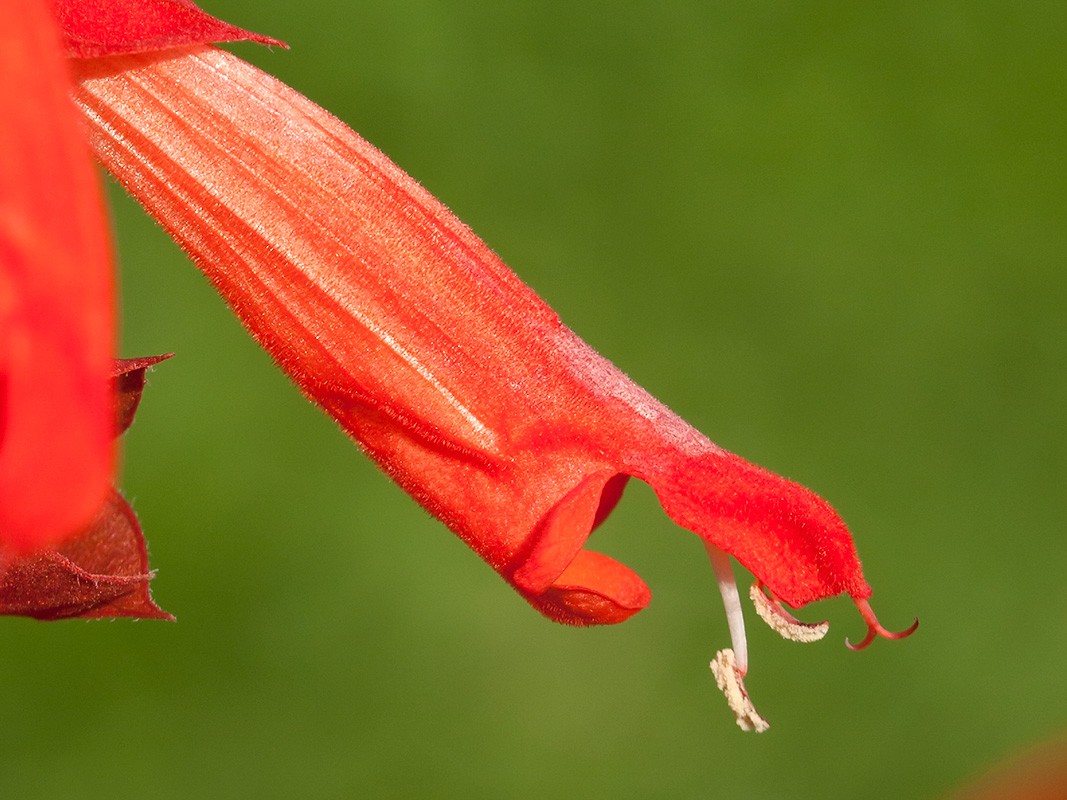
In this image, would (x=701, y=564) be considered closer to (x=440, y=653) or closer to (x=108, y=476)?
(x=440, y=653)

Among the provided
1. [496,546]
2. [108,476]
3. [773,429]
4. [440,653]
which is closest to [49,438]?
[108,476]

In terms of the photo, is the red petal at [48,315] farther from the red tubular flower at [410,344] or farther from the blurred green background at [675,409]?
the blurred green background at [675,409]

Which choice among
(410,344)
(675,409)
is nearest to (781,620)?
(410,344)

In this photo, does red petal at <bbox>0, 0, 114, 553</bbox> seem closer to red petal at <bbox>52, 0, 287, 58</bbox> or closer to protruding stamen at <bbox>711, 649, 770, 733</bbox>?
red petal at <bbox>52, 0, 287, 58</bbox>

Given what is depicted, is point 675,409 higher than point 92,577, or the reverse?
point 92,577

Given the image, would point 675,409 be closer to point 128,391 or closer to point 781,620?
point 781,620

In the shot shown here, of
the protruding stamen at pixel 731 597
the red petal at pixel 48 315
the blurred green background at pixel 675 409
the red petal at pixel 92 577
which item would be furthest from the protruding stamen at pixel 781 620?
the blurred green background at pixel 675 409
